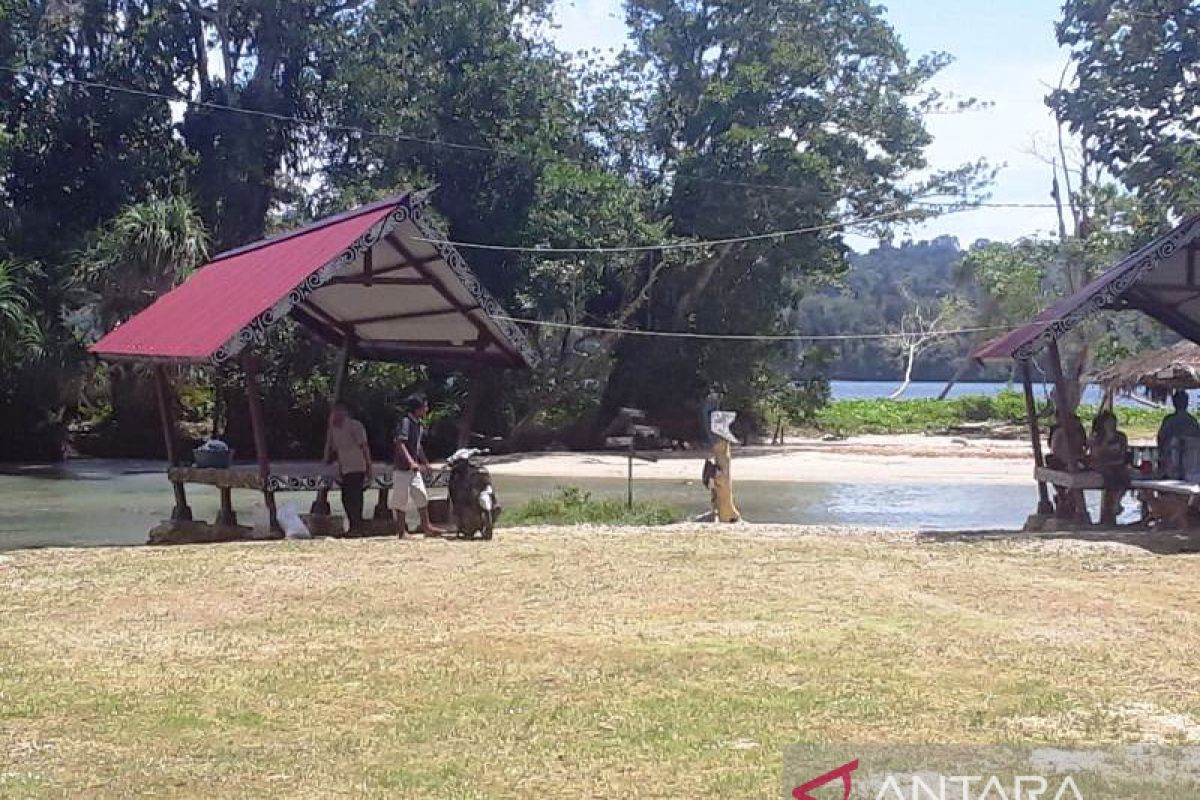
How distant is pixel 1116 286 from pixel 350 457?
8192mm

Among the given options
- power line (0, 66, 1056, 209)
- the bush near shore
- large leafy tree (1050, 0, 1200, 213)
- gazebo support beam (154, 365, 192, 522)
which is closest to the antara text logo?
gazebo support beam (154, 365, 192, 522)

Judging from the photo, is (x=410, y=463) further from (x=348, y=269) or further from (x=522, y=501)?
(x=522, y=501)

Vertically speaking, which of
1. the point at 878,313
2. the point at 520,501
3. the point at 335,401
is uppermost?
the point at 878,313

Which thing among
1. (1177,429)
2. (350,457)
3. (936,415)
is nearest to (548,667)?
(350,457)

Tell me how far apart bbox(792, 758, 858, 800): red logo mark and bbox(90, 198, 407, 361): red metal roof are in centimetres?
844

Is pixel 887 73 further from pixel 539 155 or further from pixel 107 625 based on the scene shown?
pixel 107 625

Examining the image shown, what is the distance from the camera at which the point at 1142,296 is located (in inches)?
587

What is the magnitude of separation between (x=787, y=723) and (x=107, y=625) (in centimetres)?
437

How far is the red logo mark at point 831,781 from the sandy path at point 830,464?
22551 millimetres

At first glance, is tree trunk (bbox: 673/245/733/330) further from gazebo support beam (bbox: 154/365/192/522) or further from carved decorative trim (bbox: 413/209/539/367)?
gazebo support beam (bbox: 154/365/192/522)

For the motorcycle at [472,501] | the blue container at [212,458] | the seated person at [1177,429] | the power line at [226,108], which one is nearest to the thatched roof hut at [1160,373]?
the seated person at [1177,429]

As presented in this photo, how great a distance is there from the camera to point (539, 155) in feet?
104

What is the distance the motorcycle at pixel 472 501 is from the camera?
12234 millimetres

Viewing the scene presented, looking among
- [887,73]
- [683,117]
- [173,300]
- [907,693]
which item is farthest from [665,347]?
[907,693]
